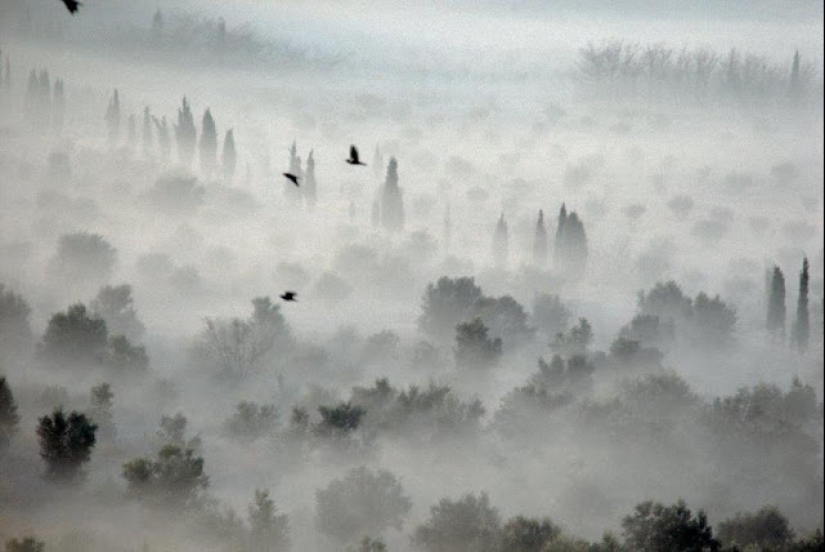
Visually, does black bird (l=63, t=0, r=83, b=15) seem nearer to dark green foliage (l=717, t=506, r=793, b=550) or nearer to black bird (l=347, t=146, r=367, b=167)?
black bird (l=347, t=146, r=367, b=167)

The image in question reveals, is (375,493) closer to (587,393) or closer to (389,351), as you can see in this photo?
(587,393)

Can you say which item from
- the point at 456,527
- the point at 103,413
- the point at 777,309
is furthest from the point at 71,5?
the point at 777,309

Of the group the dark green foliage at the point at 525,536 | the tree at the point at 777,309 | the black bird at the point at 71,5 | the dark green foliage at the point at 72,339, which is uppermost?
the black bird at the point at 71,5

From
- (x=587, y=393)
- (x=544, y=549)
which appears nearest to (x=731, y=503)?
(x=587, y=393)

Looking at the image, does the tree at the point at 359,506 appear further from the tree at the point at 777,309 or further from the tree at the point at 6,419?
the tree at the point at 777,309

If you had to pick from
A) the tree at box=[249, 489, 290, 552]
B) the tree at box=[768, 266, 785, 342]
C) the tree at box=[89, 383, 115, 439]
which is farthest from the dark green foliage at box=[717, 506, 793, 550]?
the tree at box=[768, 266, 785, 342]

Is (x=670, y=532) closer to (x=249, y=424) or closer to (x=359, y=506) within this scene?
(x=359, y=506)

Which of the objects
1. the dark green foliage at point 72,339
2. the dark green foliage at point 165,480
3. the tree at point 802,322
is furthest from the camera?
the tree at point 802,322

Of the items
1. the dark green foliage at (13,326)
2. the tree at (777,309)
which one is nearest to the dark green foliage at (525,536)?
the dark green foliage at (13,326)
